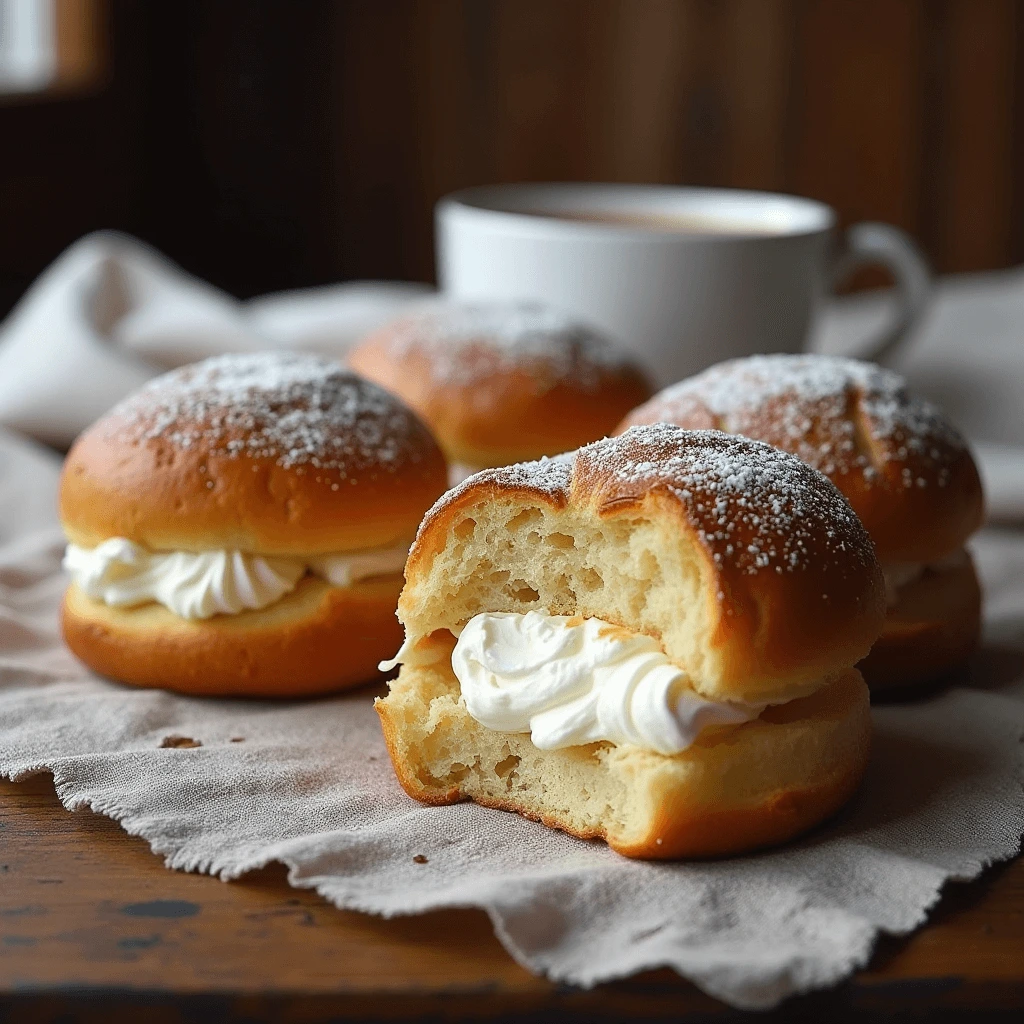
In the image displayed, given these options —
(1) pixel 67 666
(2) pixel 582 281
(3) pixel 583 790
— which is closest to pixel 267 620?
(1) pixel 67 666

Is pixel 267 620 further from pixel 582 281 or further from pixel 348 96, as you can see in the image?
pixel 348 96

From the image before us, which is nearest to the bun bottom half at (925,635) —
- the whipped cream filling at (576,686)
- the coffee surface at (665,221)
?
the whipped cream filling at (576,686)

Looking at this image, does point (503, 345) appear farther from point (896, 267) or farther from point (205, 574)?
point (896, 267)

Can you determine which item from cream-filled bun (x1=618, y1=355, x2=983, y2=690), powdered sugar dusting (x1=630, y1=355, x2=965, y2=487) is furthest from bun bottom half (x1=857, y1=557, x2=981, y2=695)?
powdered sugar dusting (x1=630, y1=355, x2=965, y2=487)

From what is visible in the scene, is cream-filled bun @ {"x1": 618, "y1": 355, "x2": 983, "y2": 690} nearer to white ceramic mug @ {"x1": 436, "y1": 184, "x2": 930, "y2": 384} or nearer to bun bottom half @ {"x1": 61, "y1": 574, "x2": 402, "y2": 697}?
bun bottom half @ {"x1": 61, "y1": 574, "x2": 402, "y2": 697}

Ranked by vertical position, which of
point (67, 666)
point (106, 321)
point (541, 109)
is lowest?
point (67, 666)

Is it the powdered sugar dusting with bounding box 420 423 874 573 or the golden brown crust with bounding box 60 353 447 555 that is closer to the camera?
the powdered sugar dusting with bounding box 420 423 874 573
